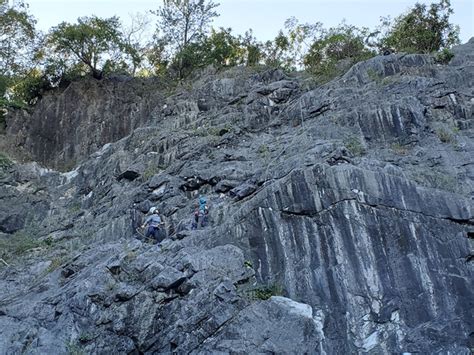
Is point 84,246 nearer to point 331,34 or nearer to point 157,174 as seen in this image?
point 157,174

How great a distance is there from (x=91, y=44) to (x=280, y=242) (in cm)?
2027

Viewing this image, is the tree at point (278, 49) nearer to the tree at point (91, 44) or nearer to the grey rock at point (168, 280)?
the tree at point (91, 44)

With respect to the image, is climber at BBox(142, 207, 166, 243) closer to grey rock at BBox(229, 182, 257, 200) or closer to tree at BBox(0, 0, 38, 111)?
grey rock at BBox(229, 182, 257, 200)

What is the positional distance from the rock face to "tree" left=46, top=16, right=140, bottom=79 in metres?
10.7

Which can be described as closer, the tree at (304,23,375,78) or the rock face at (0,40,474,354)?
the rock face at (0,40,474,354)

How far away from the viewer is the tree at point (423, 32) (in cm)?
2691

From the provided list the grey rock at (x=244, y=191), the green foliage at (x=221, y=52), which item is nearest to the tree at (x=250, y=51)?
the green foliage at (x=221, y=52)

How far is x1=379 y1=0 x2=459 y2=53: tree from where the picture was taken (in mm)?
26906

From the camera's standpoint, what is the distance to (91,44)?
29328mm

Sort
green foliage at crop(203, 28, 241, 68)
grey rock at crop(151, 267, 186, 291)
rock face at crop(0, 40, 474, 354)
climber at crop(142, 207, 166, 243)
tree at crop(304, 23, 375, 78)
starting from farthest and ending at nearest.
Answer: green foliage at crop(203, 28, 241, 68)
tree at crop(304, 23, 375, 78)
climber at crop(142, 207, 166, 243)
grey rock at crop(151, 267, 186, 291)
rock face at crop(0, 40, 474, 354)

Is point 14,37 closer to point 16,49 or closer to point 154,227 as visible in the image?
point 16,49

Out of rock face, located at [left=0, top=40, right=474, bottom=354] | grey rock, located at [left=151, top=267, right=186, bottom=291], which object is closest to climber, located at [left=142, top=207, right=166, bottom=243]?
rock face, located at [left=0, top=40, right=474, bottom=354]

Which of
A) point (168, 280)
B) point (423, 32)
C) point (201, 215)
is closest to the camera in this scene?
point (168, 280)

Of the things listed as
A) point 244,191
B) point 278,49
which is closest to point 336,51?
point 278,49
